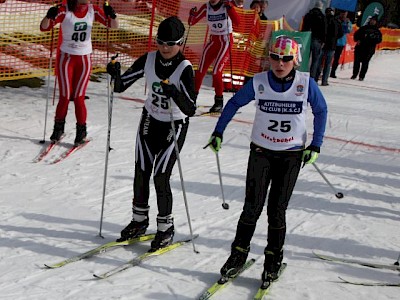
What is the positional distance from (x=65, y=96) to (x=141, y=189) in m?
3.13

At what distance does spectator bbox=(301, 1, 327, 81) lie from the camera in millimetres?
14594

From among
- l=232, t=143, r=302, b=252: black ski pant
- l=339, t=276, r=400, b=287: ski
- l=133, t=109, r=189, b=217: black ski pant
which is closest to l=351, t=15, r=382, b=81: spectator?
l=339, t=276, r=400, b=287: ski

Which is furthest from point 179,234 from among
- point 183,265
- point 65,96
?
point 65,96

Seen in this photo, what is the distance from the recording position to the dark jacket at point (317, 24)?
47.8 ft

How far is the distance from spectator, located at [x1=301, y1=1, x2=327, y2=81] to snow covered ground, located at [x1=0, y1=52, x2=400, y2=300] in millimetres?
4922

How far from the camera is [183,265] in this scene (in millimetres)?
4625

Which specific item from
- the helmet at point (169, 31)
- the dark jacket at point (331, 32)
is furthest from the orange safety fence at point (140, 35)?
the helmet at point (169, 31)

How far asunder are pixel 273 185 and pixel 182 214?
173 cm

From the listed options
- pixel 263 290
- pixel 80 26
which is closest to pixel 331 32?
pixel 80 26

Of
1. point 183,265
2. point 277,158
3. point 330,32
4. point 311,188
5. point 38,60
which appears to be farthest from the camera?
point 330,32

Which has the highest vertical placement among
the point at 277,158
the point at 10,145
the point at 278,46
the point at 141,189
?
the point at 278,46

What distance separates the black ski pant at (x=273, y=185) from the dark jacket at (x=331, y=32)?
457 inches

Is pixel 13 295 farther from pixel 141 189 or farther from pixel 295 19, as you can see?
pixel 295 19

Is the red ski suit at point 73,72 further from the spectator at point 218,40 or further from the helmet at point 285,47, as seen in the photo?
the helmet at point 285,47
